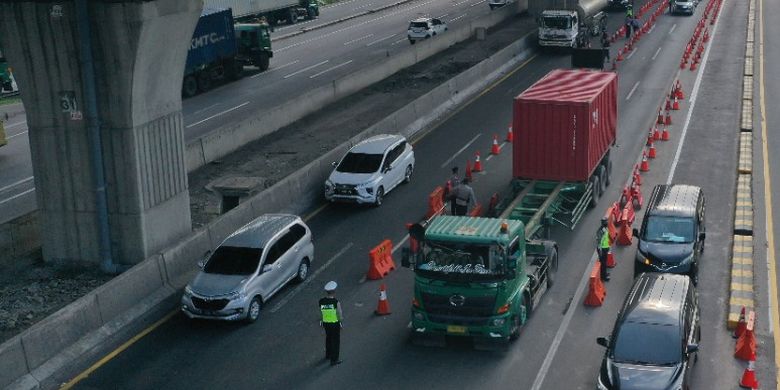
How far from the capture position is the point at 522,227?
21062mm

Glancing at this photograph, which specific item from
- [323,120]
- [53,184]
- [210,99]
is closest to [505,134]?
[323,120]

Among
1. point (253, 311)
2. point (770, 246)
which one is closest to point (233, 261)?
point (253, 311)

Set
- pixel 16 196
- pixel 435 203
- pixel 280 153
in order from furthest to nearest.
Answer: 1. pixel 280 153
2. pixel 16 196
3. pixel 435 203

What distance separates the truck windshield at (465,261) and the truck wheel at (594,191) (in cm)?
1034

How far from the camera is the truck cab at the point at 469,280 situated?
65.2 ft

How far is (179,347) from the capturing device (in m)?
21.5

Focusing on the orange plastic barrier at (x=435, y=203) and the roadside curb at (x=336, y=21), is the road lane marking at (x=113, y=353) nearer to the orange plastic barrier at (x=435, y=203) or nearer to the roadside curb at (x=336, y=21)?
the orange plastic barrier at (x=435, y=203)

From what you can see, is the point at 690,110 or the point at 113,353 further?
the point at 690,110

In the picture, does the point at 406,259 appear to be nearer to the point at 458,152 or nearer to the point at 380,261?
the point at 380,261

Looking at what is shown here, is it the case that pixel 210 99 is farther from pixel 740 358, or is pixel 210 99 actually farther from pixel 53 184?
pixel 740 358

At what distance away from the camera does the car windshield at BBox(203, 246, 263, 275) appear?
22891 millimetres

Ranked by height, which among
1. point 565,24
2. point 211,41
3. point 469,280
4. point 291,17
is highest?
point 211,41

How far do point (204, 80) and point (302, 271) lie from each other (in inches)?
1119

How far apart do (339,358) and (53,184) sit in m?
9.40
